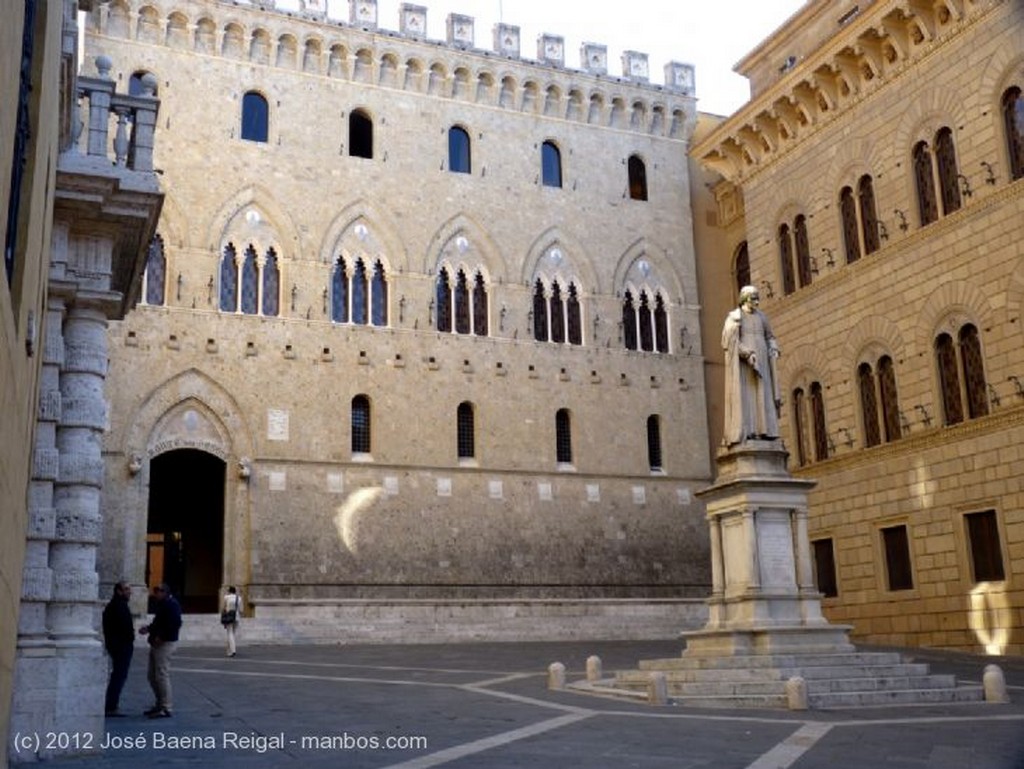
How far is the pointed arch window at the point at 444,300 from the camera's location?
27750mm

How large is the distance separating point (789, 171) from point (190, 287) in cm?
1317

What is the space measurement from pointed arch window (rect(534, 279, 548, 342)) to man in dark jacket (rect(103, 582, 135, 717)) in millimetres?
18395

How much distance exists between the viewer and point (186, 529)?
29.1 metres

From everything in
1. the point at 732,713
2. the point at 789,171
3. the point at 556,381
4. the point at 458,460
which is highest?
the point at 789,171

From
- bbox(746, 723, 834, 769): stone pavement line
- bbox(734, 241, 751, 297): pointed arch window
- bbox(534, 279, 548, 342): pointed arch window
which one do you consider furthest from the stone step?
bbox(734, 241, 751, 297): pointed arch window

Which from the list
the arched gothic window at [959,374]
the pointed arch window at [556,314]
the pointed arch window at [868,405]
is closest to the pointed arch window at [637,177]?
the pointed arch window at [556,314]

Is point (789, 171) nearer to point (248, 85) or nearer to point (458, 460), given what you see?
point (458, 460)

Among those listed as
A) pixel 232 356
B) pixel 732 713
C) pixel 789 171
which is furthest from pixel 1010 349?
pixel 232 356

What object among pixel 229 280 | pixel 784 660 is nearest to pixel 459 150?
pixel 229 280

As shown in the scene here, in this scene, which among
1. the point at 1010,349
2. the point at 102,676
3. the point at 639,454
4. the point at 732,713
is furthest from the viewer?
the point at 639,454

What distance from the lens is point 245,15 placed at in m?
27.0

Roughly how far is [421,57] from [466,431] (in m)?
9.19

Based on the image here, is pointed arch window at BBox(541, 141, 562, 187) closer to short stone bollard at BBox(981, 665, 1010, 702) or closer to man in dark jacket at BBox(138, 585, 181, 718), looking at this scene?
short stone bollard at BBox(981, 665, 1010, 702)

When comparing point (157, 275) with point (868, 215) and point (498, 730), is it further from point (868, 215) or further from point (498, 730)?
point (498, 730)
